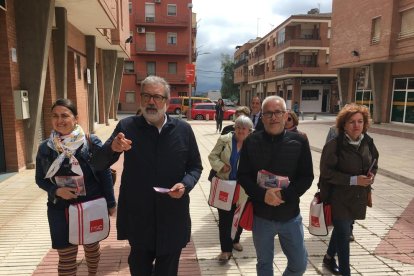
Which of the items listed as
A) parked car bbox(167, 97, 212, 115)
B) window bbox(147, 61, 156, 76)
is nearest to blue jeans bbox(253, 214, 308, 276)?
parked car bbox(167, 97, 212, 115)

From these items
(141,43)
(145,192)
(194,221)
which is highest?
(141,43)

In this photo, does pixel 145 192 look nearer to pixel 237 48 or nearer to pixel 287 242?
pixel 287 242

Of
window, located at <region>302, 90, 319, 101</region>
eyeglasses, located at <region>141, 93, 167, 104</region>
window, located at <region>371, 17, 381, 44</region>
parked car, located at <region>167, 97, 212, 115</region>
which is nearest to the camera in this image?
eyeglasses, located at <region>141, 93, 167, 104</region>

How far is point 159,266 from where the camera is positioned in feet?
8.29

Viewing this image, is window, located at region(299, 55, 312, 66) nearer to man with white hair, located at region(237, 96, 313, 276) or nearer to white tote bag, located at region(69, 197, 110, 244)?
man with white hair, located at region(237, 96, 313, 276)

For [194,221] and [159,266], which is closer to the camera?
[159,266]

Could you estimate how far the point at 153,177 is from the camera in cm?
238

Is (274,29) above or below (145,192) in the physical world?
above

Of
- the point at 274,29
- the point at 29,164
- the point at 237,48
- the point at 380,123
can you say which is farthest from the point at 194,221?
the point at 237,48

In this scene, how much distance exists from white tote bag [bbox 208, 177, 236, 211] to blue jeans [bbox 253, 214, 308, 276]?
980 mm

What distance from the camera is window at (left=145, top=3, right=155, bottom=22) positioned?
41.7m

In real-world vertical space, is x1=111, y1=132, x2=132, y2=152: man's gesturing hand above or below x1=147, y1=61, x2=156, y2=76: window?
below

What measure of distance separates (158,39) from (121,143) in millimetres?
41786

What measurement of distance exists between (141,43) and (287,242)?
41.8 meters
